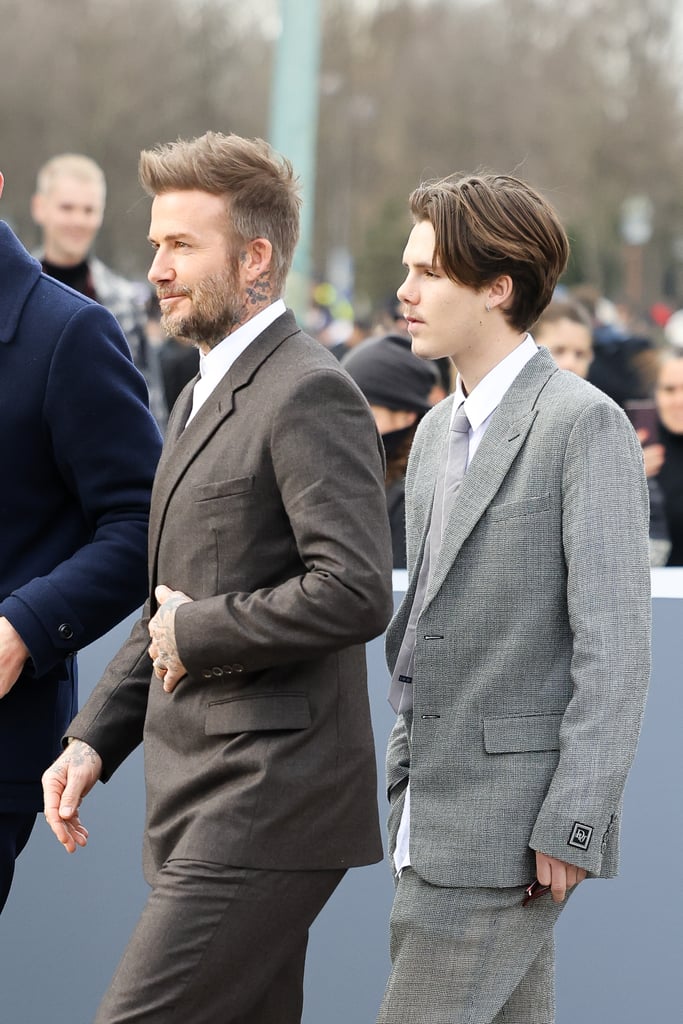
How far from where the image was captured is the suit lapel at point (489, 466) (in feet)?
8.29

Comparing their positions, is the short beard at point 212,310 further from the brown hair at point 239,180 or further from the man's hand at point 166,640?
the man's hand at point 166,640

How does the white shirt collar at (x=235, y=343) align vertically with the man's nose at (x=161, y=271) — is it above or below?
below

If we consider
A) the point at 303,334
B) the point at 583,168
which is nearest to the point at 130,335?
the point at 303,334

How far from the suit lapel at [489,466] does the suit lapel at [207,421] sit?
38 cm

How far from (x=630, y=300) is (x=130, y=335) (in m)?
46.7

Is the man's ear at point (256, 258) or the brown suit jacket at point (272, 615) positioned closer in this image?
→ the brown suit jacket at point (272, 615)

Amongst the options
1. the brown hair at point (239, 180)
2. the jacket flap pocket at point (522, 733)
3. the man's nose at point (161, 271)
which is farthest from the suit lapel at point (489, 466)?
the man's nose at point (161, 271)

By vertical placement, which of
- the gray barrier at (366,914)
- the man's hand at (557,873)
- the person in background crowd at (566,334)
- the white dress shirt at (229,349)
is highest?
the white dress shirt at (229,349)

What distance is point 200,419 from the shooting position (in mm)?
2602

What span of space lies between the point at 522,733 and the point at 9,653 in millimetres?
890

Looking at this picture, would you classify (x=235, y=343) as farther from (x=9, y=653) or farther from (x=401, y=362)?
(x=401, y=362)

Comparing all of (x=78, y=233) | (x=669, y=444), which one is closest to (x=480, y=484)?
(x=669, y=444)

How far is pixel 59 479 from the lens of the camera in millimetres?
2895

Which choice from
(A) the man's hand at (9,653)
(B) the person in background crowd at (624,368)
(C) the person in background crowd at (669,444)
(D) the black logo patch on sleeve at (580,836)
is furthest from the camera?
(B) the person in background crowd at (624,368)
